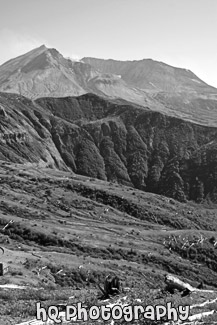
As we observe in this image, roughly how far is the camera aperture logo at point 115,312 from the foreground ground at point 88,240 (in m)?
0.96

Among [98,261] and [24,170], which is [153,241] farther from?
[24,170]

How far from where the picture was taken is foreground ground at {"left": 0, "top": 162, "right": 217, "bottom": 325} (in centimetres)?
4433

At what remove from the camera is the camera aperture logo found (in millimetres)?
17969

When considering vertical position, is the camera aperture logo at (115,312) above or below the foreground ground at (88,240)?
above

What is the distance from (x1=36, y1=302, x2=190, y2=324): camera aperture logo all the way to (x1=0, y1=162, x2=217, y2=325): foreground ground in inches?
37.6

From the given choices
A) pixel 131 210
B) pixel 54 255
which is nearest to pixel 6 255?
pixel 54 255

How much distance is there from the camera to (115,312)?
63.9 feet

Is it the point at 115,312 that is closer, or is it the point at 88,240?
the point at 115,312

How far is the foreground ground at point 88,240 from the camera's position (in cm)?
4433

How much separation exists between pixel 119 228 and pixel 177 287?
89.3 metres

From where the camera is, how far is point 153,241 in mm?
106312

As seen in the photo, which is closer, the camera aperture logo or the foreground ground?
the camera aperture logo

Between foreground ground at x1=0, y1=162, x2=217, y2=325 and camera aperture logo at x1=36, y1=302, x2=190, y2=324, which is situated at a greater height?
camera aperture logo at x1=36, y1=302, x2=190, y2=324

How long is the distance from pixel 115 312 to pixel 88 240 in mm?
76052
